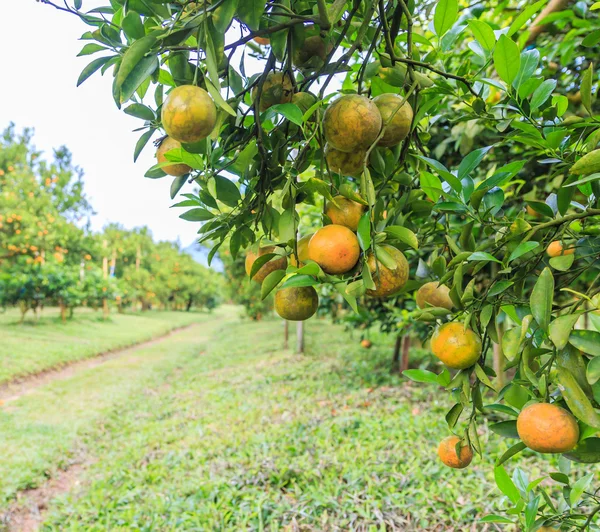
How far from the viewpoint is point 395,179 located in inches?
30.6

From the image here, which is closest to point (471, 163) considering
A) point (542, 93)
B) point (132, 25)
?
point (542, 93)

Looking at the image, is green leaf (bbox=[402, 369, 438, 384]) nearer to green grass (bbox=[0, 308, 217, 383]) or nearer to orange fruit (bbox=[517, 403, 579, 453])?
Answer: orange fruit (bbox=[517, 403, 579, 453])

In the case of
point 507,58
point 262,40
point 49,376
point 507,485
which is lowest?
point 49,376

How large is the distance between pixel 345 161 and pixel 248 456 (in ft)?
9.29

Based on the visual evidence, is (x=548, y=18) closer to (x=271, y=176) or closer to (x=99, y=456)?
(x=271, y=176)

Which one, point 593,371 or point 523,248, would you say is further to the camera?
point 523,248

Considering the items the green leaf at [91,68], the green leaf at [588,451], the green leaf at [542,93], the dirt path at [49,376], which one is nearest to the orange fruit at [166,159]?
the green leaf at [91,68]

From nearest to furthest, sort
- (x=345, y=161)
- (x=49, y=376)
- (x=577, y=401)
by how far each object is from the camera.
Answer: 1. (x=577, y=401)
2. (x=345, y=161)
3. (x=49, y=376)

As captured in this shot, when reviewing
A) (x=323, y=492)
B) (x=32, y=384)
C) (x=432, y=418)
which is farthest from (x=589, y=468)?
(x=32, y=384)

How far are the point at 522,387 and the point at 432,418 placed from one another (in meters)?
3.03

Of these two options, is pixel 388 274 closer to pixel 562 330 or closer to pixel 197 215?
pixel 562 330

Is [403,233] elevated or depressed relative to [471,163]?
depressed

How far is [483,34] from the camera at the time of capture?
765 millimetres

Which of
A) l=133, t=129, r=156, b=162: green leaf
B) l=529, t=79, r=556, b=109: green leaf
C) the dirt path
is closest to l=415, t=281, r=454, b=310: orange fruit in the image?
l=529, t=79, r=556, b=109: green leaf
